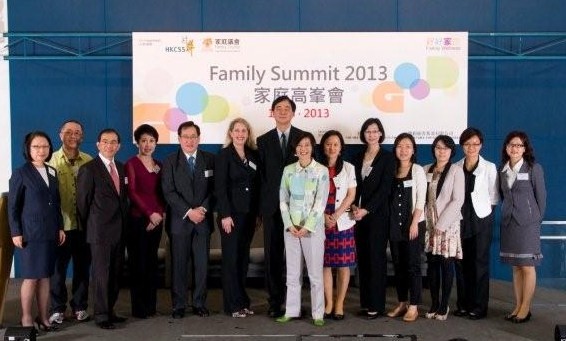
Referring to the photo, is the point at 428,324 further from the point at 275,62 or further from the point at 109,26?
the point at 109,26

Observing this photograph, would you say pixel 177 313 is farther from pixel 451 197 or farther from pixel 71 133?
pixel 451 197

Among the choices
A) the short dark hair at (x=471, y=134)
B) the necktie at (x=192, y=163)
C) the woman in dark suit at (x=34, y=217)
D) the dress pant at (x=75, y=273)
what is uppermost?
the short dark hair at (x=471, y=134)

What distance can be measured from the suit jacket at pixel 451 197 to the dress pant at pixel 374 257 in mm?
414

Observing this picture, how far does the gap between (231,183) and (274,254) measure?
61 cm

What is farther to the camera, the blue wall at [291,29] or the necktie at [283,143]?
the blue wall at [291,29]

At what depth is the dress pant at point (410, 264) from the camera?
4.41 meters

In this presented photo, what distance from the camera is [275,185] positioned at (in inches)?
176

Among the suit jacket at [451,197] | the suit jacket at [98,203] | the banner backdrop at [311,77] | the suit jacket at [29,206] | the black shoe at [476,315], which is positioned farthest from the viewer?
the banner backdrop at [311,77]

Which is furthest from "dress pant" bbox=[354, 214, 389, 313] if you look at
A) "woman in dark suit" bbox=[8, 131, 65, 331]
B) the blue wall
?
"woman in dark suit" bbox=[8, 131, 65, 331]

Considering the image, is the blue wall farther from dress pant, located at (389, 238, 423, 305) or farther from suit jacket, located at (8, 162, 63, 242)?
suit jacket, located at (8, 162, 63, 242)

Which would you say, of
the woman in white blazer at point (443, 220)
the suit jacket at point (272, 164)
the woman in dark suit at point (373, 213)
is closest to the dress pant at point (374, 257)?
the woman in dark suit at point (373, 213)

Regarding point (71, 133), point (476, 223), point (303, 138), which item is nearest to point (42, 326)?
point (71, 133)

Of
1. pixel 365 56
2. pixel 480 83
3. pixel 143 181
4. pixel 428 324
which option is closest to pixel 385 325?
pixel 428 324

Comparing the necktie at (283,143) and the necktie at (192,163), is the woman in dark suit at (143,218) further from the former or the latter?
the necktie at (283,143)
